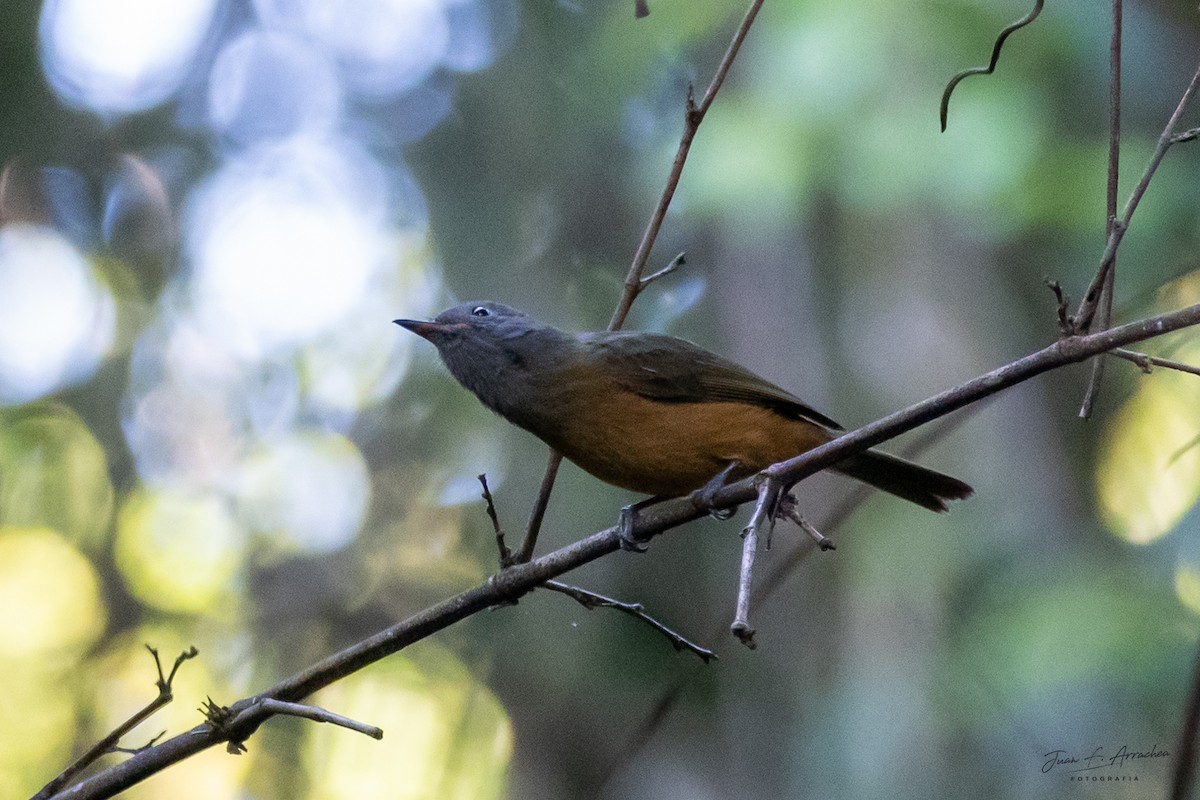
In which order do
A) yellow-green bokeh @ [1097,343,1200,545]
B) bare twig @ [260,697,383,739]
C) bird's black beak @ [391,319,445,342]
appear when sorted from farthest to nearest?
yellow-green bokeh @ [1097,343,1200,545] < bird's black beak @ [391,319,445,342] < bare twig @ [260,697,383,739]

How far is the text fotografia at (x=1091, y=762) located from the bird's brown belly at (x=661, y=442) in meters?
1.41

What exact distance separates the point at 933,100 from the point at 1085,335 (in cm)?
403

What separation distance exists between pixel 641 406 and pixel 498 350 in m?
0.65

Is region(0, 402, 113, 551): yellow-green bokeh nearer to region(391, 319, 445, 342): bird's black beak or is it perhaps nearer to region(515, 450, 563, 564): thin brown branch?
region(391, 319, 445, 342): bird's black beak

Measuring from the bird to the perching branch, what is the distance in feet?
3.10

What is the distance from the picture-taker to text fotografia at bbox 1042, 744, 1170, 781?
3.79 metres

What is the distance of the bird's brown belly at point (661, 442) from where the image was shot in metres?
3.80

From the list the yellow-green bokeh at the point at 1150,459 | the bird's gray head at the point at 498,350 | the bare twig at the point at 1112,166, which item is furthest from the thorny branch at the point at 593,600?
the yellow-green bokeh at the point at 1150,459

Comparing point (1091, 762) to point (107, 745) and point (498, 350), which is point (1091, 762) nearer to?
point (498, 350)

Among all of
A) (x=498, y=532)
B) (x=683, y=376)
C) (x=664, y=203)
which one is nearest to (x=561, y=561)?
(x=498, y=532)

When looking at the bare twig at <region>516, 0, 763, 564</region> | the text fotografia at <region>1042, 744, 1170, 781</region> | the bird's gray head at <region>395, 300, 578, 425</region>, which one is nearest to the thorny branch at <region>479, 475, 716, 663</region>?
the bare twig at <region>516, 0, 763, 564</region>

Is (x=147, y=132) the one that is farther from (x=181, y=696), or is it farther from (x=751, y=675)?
(x=751, y=675)

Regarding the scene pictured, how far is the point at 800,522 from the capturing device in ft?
7.75

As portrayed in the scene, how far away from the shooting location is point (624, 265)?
23.1ft
